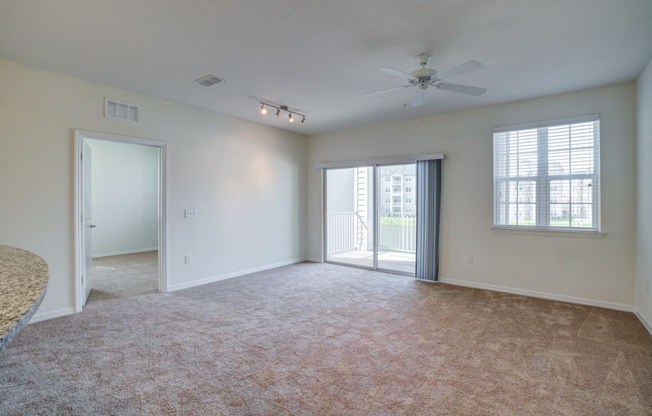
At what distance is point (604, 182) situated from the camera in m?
3.93

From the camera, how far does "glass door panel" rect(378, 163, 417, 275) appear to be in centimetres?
600

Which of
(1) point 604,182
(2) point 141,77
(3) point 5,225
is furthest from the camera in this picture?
(1) point 604,182

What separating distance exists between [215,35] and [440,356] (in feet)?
10.9

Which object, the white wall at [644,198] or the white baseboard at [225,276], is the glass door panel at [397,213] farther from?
the white wall at [644,198]

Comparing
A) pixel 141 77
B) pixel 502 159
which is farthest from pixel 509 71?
pixel 141 77

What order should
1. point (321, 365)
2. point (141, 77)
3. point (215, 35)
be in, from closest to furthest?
point (321, 365) → point (215, 35) → point (141, 77)

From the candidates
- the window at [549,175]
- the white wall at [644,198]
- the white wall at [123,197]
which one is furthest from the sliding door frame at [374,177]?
the white wall at [123,197]

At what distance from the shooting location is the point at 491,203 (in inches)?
186

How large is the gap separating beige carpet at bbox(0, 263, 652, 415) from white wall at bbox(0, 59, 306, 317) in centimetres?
93

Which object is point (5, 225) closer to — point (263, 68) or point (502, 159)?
point (263, 68)

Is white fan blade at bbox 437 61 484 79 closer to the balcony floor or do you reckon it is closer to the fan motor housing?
the fan motor housing

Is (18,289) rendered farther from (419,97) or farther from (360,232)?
(360,232)

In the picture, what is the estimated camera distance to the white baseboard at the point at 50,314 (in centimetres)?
341

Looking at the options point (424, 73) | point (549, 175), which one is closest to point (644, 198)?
point (549, 175)
